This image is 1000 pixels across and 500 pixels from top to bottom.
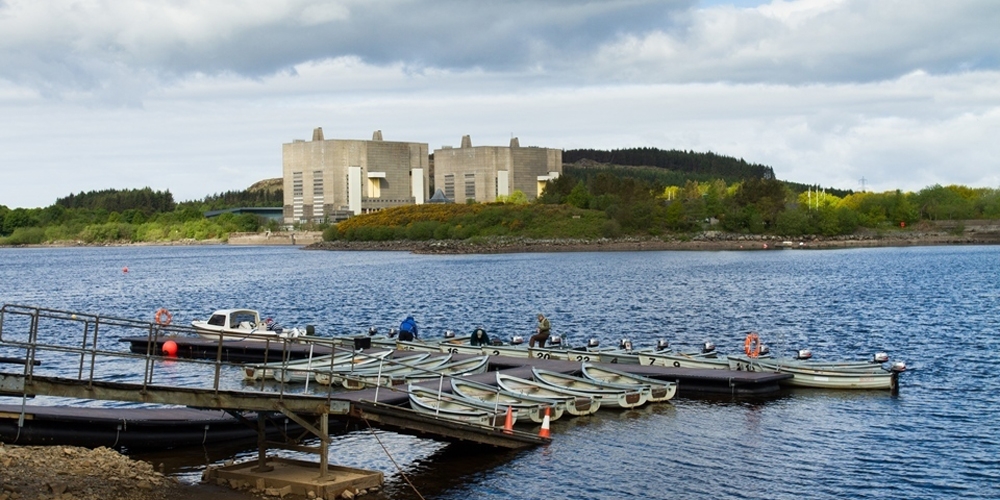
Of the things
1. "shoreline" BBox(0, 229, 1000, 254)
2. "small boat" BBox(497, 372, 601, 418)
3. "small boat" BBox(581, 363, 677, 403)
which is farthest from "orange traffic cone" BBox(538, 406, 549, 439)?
"shoreline" BBox(0, 229, 1000, 254)

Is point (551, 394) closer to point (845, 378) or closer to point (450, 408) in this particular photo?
point (450, 408)

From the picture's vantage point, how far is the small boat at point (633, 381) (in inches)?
1260

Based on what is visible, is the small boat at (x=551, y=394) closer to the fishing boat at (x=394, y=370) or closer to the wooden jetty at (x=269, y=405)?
the wooden jetty at (x=269, y=405)

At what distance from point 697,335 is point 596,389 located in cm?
2287

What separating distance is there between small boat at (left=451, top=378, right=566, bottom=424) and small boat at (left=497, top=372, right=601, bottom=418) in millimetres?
203

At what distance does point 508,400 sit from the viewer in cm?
2959

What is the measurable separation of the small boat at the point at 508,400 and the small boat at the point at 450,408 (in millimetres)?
581

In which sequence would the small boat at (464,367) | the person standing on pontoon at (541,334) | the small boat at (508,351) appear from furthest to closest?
the person standing on pontoon at (541,334)
the small boat at (508,351)
the small boat at (464,367)

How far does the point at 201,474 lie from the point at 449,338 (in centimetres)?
2155

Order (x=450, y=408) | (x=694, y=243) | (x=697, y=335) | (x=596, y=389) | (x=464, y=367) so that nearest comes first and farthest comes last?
1. (x=450, y=408)
2. (x=596, y=389)
3. (x=464, y=367)
4. (x=697, y=335)
5. (x=694, y=243)

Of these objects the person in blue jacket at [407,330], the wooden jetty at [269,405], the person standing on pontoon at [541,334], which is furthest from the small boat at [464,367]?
the person in blue jacket at [407,330]

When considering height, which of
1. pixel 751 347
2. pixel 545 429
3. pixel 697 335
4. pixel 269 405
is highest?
pixel 269 405

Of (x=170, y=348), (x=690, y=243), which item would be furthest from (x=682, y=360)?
(x=690, y=243)

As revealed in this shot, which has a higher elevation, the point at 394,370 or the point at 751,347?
the point at 751,347
